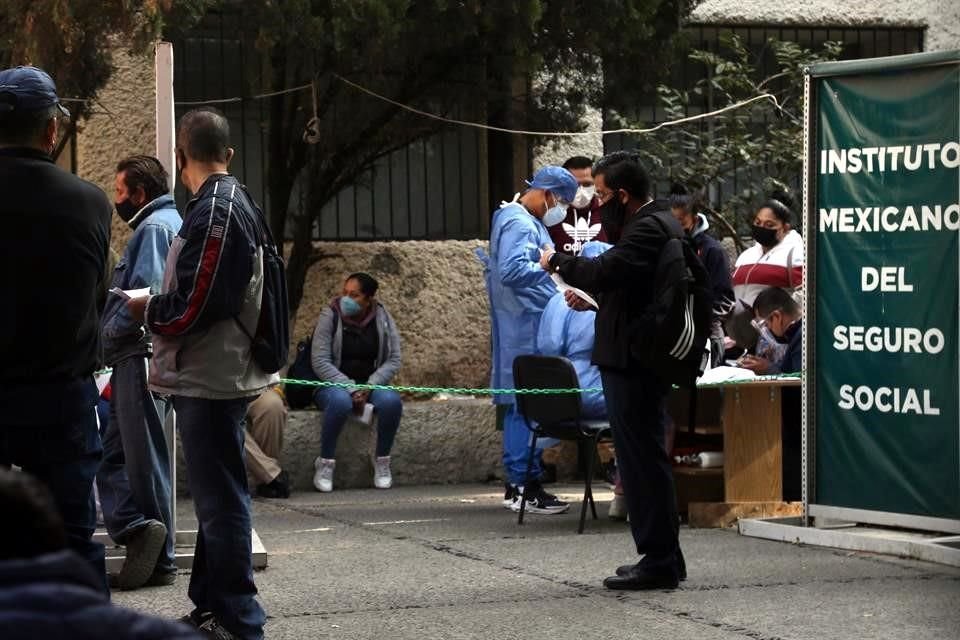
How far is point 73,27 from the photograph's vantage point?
30.8 feet

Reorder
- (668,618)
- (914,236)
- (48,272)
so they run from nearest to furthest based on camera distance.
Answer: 1. (48,272)
2. (668,618)
3. (914,236)

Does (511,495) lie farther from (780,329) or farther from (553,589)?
(553,589)

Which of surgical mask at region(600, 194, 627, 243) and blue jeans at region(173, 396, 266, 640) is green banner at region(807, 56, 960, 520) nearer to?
surgical mask at region(600, 194, 627, 243)

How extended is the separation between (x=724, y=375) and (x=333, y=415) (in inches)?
131

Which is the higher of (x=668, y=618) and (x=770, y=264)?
(x=770, y=264)

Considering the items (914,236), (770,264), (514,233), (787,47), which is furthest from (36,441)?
(787,47)

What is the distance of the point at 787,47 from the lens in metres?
12.6

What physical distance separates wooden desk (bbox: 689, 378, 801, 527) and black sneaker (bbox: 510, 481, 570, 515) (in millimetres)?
1002

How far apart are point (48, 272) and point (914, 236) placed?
4556 millimetres

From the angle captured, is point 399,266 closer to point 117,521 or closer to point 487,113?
point 487,113

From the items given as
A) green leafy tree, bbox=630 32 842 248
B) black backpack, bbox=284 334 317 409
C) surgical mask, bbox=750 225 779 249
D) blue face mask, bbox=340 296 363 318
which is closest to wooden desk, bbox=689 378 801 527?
surgical mask, bbox=750 225 779 249

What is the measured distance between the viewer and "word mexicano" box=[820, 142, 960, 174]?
301 inches

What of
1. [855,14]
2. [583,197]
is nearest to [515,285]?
[583,197]

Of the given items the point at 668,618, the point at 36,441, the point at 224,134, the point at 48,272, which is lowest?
the point at 668,618
